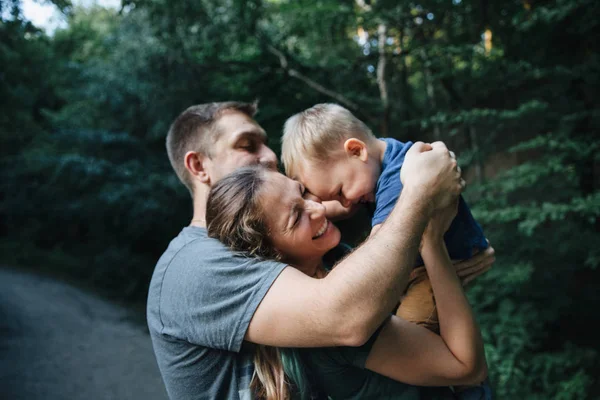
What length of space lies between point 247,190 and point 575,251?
4318 millimetres

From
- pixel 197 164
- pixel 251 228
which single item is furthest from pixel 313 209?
pixel 197 164

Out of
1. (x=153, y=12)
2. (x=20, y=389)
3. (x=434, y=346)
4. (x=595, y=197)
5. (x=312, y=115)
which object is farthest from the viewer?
(x=153, y=12)

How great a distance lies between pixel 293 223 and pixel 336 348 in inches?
15.6

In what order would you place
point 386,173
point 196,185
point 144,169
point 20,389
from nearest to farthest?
point 386,173 < point 196,185 < point 20,389 < point 144,169

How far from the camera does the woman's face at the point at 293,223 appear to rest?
1.49m

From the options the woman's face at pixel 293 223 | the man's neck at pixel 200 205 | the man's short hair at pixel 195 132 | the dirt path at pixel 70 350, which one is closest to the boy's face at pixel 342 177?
the woman's face at pixel 293 223

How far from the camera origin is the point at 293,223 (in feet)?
4.97

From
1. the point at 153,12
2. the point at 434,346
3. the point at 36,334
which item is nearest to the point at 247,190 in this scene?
the point at 434,346

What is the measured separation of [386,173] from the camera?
5.99 feet

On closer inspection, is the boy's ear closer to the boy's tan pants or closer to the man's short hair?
the boy's tan pants

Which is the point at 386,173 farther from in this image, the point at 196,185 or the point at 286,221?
the point at 196,185

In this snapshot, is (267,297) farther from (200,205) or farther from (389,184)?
(200,205)

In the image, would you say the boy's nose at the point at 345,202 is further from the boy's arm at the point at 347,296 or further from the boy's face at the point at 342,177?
the boy's arm at the point at 347,296

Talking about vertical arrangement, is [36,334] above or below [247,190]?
below
